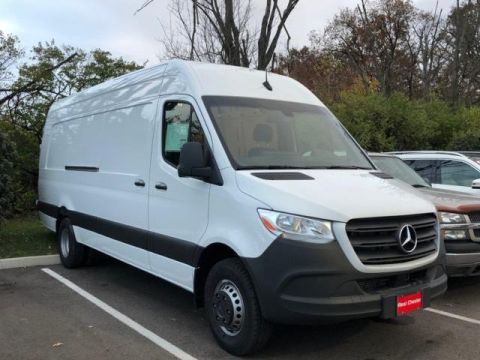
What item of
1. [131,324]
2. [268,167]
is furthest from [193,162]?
[131,324]

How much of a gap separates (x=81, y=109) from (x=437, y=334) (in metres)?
5.72

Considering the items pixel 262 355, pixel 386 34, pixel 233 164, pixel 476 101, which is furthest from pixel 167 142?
pixel 476 101

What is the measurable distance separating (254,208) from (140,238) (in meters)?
2.04

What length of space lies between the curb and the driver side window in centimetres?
396

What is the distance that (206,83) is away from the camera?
5242 mm

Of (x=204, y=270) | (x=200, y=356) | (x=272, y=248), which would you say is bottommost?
(x=200, y=356)

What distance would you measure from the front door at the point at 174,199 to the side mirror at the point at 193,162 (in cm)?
16

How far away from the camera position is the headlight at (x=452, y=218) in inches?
249

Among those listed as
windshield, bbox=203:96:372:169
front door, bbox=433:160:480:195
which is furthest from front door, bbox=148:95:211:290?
front door, bbox=433:160:480:195

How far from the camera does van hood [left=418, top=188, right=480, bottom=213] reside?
20.8 feet

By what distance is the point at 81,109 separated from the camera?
315 inches

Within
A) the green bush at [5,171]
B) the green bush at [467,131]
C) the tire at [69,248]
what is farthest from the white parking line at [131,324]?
the green bush at [467,131]

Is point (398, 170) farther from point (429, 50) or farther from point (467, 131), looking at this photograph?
point (429, 50)

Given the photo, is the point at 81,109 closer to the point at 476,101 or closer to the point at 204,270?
the point at 204,270
